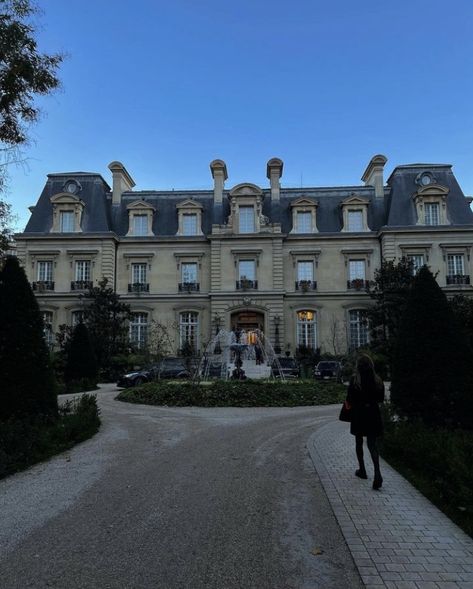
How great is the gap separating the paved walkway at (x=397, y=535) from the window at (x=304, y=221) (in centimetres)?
3181

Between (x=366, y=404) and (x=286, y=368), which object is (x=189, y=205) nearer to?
(x=286, y=368)

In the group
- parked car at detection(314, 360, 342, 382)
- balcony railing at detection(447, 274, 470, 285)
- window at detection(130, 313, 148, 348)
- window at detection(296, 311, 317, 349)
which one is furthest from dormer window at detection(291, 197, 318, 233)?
parked car at detection(314, 360, 342, 382)

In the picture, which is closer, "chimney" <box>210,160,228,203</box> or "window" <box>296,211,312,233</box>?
"window" <box>296,211,312,233</box>

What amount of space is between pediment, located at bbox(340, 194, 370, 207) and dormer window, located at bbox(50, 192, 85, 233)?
19718 mm

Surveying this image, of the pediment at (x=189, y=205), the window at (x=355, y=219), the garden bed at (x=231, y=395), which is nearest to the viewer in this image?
the garden bed at (x=231, y=395)

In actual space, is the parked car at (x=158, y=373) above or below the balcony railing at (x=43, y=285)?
below

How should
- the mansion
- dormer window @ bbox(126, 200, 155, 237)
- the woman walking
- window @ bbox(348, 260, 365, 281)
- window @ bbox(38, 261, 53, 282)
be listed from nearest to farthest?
1. the woman walking
2. the mansion
3. window @ bbox(348, 260, 365, 281)
4. window @ bbox(38, 261, 53, 282)
5. dormer window @ bbox(126, 200, 155, 237)

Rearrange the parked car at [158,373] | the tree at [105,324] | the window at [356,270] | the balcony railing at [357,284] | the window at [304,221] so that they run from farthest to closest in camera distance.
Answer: the window at [304,221], the window at [356,270], the balcony railing at [357,284], the tree at [105,324], the parked car at [158,373]

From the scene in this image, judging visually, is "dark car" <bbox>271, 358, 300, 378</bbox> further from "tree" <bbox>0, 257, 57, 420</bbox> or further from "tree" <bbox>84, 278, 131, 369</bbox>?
"tree" <bbox>0, 257, 57, 420</bbox>

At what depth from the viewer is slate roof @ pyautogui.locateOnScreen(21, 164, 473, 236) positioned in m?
37.8

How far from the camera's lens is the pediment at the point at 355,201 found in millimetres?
37969

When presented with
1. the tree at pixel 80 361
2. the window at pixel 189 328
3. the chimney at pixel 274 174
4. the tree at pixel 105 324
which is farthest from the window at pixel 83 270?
the chimney at pixel 274 174

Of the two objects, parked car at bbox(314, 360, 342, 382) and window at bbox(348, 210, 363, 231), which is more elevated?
window at bbox(348, 210, 363, 231)

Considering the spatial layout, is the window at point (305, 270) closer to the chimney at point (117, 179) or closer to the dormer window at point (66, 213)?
the chimney at point (117, 179)
